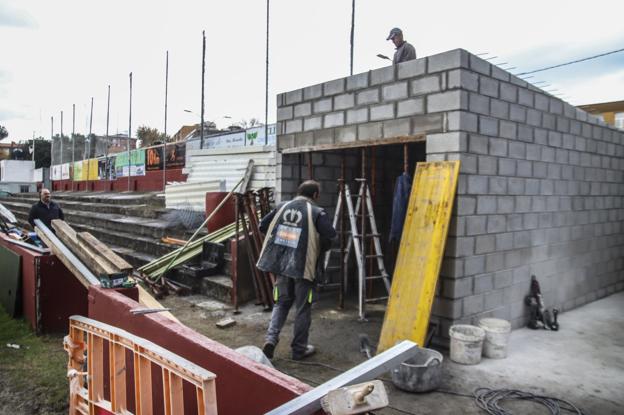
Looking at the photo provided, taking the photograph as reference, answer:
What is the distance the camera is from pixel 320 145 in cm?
623

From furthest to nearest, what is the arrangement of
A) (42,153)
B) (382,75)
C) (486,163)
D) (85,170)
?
(42,153) < (85,170) < (382,75) < (486,163)

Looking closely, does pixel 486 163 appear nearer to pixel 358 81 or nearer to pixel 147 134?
pixel 358 81

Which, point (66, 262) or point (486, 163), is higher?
point (486, 163)

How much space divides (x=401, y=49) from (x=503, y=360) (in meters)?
3.98

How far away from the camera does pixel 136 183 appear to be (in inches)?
774

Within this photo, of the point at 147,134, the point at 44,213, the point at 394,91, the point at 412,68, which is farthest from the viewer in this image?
the point at 147,134

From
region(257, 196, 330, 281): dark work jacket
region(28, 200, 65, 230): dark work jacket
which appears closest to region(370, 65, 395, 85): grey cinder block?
region(257, 196, 330, 281): dark work jacket

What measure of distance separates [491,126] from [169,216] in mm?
7378

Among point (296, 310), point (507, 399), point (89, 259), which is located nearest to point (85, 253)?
point (89, 259)

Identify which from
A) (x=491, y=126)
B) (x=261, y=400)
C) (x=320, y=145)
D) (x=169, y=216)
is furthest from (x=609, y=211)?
(x=169, y=216)

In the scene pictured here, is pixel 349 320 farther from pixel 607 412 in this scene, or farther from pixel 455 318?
pixel 607 412

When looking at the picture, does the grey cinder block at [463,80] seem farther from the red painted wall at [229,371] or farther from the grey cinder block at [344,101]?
the red painted wall at [229,371]

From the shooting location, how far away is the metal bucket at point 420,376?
3668 millimetres

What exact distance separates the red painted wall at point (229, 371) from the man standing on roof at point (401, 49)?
463 centimetres
